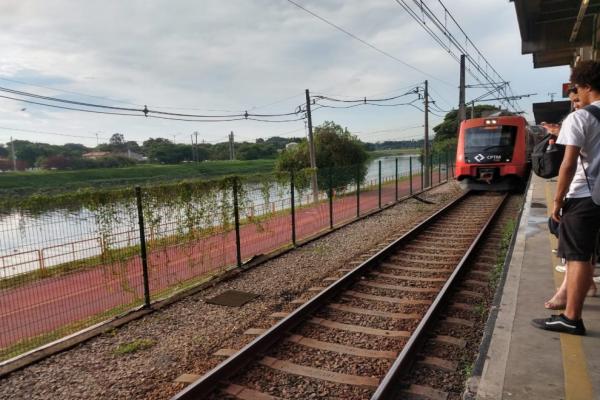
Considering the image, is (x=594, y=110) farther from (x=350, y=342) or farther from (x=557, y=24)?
(x=557, y=24)

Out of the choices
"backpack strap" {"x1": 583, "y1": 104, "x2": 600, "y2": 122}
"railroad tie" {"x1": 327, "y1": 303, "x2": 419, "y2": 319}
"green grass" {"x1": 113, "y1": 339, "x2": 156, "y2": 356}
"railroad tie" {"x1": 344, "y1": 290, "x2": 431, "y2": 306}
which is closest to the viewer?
"backpack strap" {"x1": 583, "y1": 104, "x2": 600, "y2": 122}

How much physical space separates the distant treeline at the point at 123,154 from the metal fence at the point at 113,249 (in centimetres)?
2974

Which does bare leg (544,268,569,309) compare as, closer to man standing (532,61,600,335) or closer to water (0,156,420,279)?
man standing (532,61,600,335)

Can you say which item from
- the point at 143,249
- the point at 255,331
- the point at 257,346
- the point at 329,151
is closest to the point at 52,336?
the point at 143,249

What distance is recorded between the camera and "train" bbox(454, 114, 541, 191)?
628 inches

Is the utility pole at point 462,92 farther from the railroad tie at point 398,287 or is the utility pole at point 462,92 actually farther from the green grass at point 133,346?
the green grass at point 133,346

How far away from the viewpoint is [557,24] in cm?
1464

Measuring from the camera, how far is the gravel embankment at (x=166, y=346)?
3982mm

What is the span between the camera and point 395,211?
50.0 ft

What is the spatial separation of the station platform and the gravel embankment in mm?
2594

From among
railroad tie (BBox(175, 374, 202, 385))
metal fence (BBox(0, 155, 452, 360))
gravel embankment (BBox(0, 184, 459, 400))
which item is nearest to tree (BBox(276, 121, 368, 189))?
metal fence (BBox(0, 155, 452, 360))

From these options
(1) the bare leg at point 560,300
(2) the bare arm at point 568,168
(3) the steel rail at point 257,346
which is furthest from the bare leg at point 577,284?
(3) the steel rail at point 257,346

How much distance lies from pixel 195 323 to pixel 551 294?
4.23 meters

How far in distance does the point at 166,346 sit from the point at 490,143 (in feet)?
49.2
